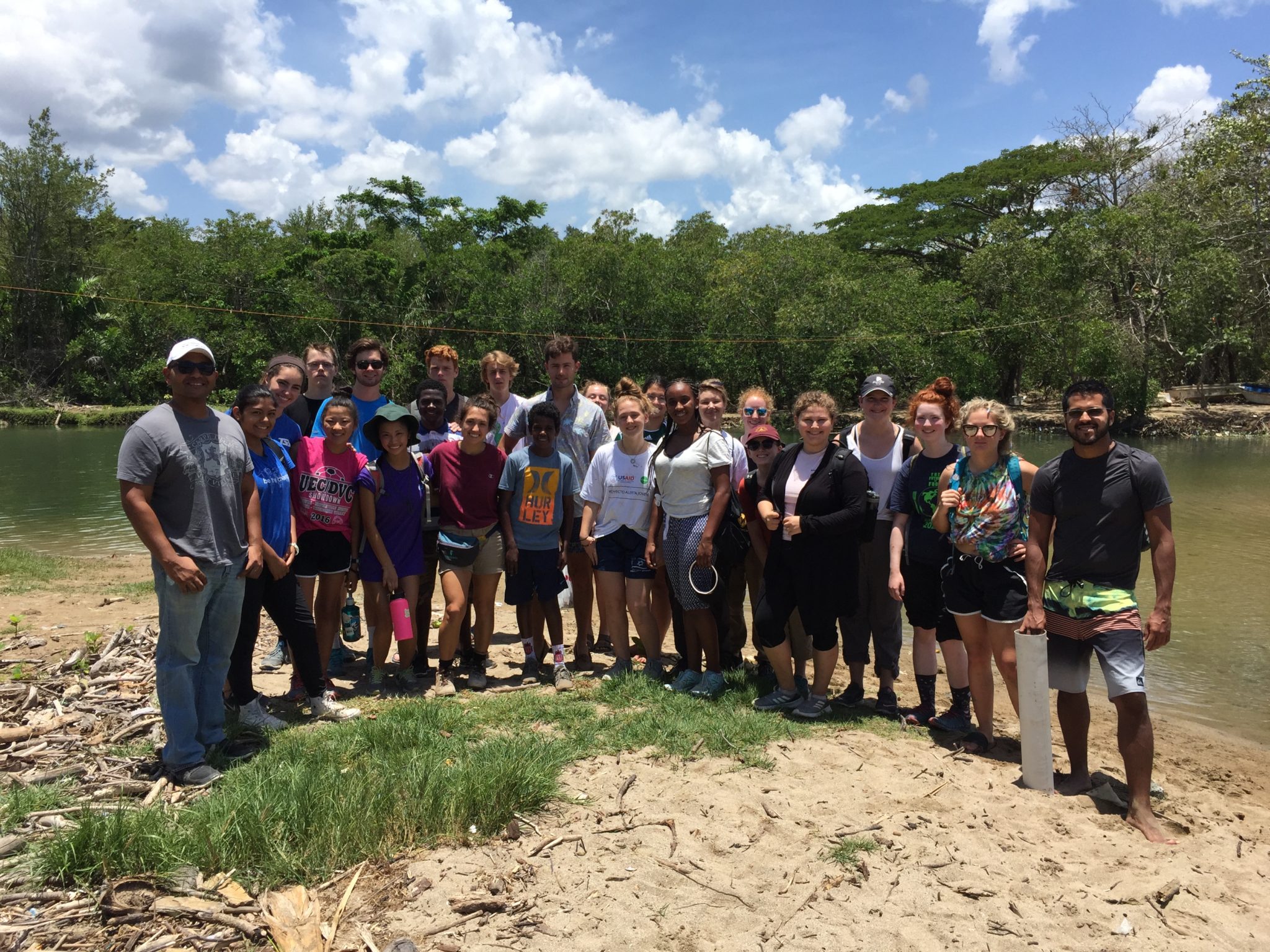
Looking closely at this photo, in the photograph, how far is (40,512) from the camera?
15883 mm

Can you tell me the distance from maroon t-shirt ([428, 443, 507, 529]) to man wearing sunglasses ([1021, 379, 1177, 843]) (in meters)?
3.40

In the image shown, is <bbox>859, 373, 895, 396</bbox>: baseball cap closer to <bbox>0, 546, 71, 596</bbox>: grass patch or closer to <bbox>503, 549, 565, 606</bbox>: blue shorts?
<bbox>503, 549, 565, 606</bbox>: blue shorts

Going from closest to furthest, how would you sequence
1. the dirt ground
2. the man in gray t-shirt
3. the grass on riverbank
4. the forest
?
1. the dirt ground
2. the grass on riverbank
3. the man in gray t-shirt
4. the forest

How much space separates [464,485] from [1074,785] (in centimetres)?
406

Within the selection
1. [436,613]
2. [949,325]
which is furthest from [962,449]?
[949,325]

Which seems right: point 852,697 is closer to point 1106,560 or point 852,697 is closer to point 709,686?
point 709,686

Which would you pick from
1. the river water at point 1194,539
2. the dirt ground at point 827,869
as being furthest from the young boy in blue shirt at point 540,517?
the river water at point 1194,539

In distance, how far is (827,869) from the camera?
3.52m

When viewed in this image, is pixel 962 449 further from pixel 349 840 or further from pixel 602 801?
pixel 349 840

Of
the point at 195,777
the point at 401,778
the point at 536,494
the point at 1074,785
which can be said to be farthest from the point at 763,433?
the point at 195,777

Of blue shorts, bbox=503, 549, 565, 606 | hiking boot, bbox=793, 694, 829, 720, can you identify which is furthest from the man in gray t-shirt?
hiking boot, bbox=793, 694, 829, 720

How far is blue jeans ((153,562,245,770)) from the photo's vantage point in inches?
158

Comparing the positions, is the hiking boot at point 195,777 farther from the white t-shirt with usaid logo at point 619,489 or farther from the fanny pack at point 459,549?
the white t-shirt with usaid logo at point 619,489

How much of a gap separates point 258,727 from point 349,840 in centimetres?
161
